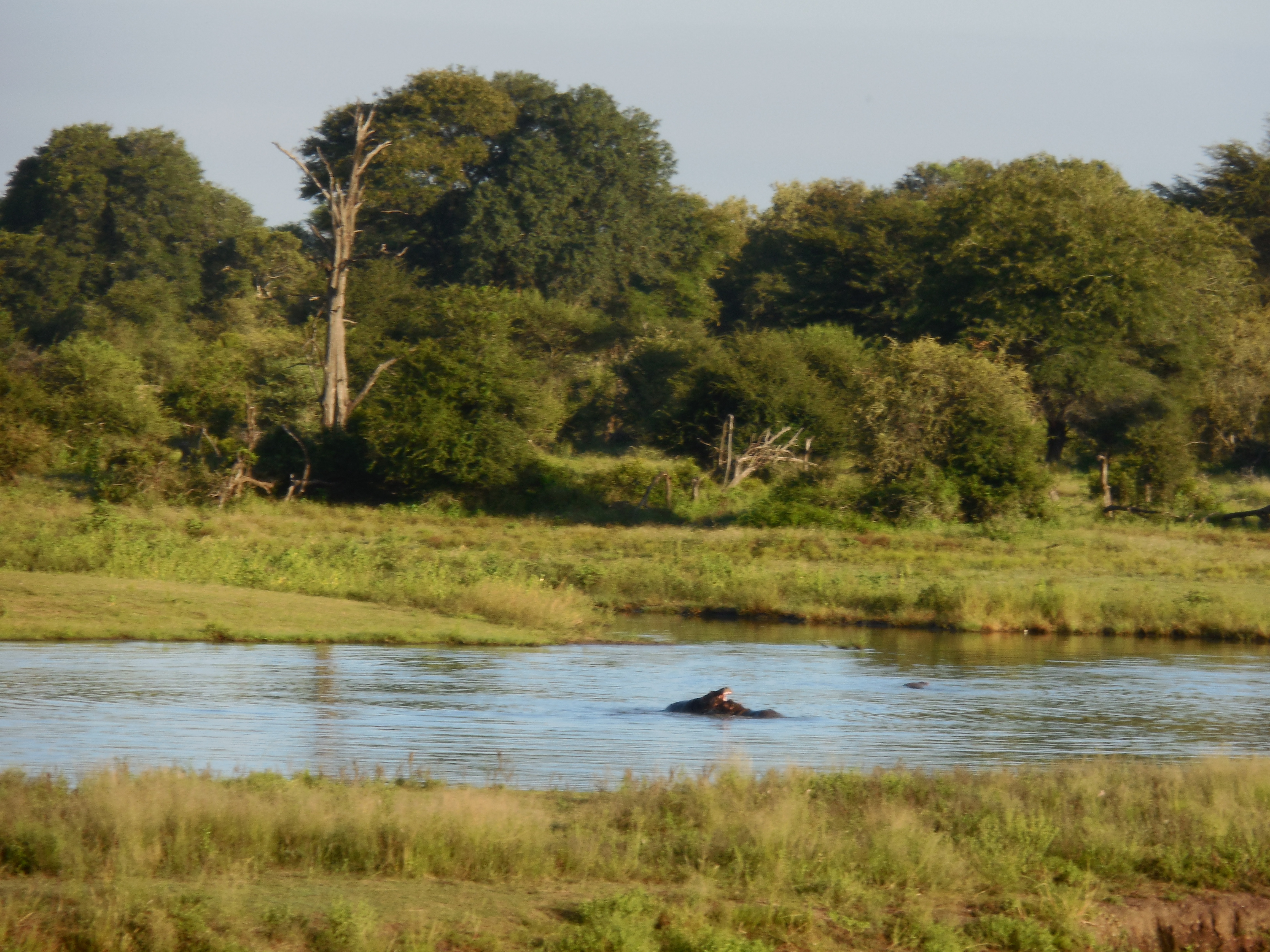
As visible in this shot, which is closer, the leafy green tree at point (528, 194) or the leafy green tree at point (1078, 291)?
the leafy green tree at point (1078, 291)

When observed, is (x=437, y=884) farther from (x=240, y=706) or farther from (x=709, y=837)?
(x=240, y=706)

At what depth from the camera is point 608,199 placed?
221ft

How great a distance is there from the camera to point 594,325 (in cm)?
6200

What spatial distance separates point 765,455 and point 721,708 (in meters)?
29.0

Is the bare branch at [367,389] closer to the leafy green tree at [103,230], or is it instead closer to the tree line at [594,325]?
the tree line at [594,325]

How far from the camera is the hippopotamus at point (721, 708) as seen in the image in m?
16.8

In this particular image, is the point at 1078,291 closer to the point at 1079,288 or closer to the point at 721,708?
the point at 1079,288

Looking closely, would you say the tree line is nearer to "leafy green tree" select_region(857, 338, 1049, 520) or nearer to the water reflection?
"leafy green tree" select_region(857, 338, 1049, 520)

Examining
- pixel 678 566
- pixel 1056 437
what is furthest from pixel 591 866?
pixel 1056 437

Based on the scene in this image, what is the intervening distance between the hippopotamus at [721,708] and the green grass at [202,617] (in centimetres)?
736

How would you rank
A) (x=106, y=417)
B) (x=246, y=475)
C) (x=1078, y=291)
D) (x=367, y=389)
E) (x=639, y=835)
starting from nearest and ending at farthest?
(x=639, y=835), (x=246, y=475), (x=106, y=417), (x=367, y=389), (x=1078, y=291)

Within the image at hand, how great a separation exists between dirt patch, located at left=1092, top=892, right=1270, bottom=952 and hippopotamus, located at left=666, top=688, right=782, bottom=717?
8084 mm

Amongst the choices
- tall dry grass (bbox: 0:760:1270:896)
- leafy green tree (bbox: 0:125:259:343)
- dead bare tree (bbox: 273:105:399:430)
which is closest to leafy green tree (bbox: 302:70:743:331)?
leafy green tree (bbox: 0:125:259:343)

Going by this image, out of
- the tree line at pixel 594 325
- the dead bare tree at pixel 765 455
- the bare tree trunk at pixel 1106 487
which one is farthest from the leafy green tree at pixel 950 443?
the bare tree trunk at pixel 1106 487
